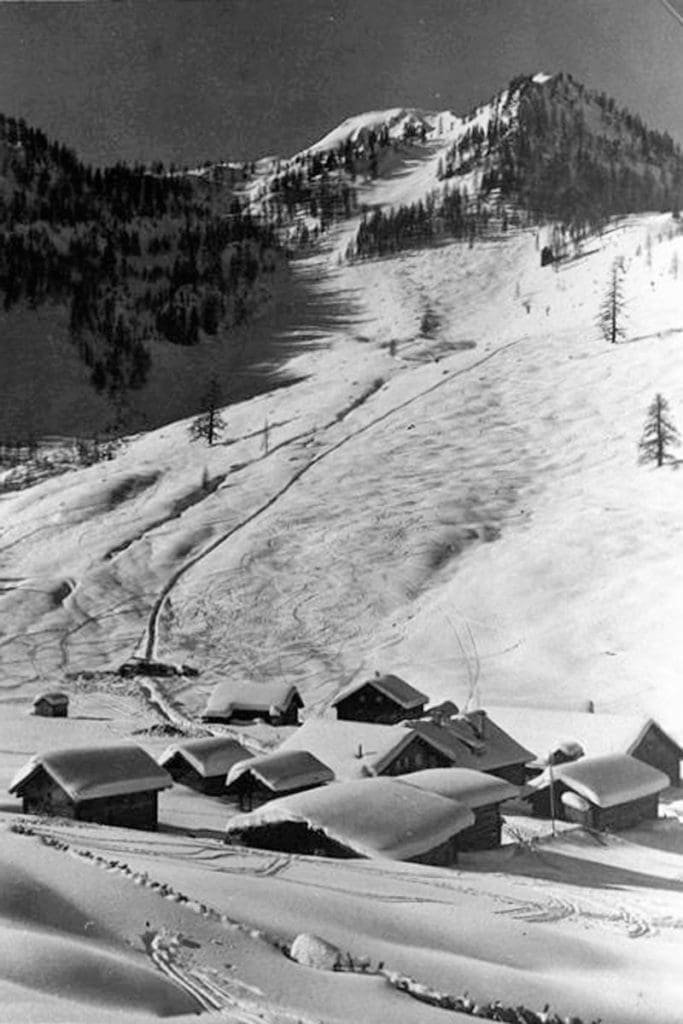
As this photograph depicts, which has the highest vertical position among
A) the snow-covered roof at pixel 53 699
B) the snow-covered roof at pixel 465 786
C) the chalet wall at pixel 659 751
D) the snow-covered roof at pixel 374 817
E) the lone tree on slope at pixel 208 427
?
the lone tree on slope at pixel 208 427

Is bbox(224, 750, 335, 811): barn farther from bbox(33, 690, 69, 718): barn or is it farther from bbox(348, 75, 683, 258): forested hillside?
bbox(348, 75, 683, 258): forested hillside

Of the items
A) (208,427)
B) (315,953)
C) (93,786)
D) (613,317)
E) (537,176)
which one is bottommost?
(93,786)

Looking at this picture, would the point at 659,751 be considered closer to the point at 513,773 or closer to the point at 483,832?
the point at 513,773

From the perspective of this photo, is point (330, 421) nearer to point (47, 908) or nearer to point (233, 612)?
point (233, 612)

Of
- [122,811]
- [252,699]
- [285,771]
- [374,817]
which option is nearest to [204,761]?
[285,771]

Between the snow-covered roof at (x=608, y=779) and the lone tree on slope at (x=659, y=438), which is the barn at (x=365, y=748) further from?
the lone tree on slope at (x=659, y=438)

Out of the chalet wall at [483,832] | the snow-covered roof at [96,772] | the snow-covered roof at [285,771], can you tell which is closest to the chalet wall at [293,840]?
the snow-covered roof at [96,772]

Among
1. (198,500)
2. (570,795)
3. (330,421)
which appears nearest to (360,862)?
(570,795)
